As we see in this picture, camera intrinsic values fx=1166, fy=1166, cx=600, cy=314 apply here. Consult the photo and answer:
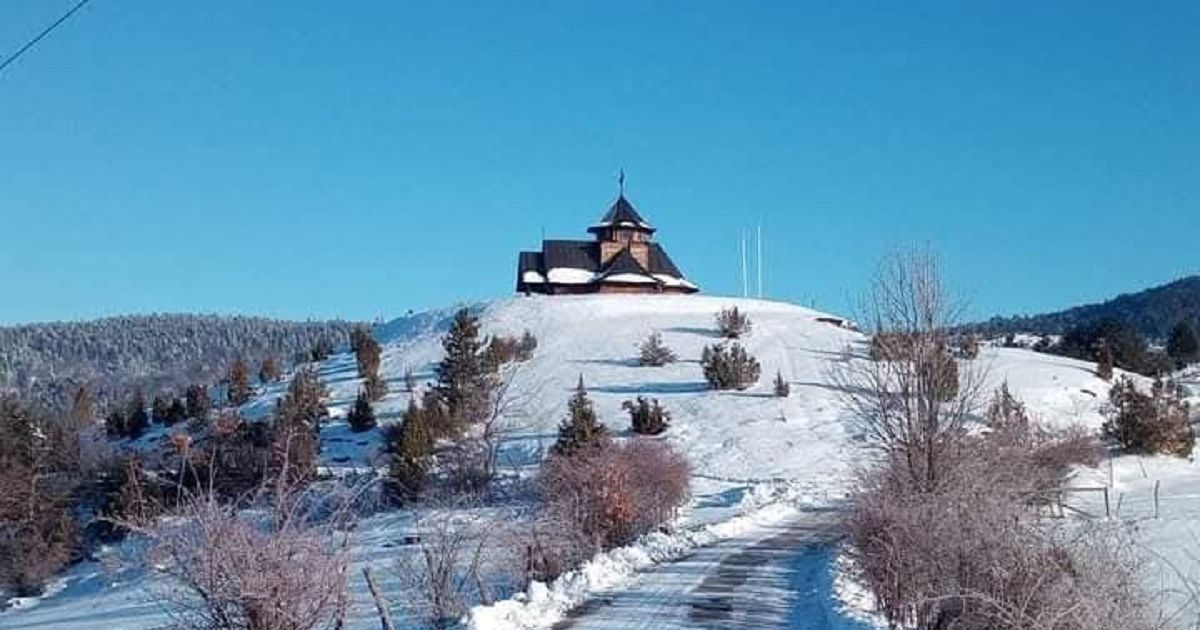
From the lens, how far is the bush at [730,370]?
179ft

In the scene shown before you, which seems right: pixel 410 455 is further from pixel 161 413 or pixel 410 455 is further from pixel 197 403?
pixel 161 413

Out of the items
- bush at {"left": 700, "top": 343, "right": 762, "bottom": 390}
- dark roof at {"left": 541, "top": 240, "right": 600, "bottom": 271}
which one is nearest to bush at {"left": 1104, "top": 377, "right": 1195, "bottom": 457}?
bush at {"left": 700, "top": 343, "right": 762, "bottom": 390}

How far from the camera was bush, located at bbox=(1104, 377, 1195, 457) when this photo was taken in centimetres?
4625

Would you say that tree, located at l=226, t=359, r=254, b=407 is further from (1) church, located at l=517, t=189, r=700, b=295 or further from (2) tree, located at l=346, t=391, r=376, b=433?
(1) church, located at l=517, t=189, r=700, b=295

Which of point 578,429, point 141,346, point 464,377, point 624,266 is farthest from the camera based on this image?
point 141,346

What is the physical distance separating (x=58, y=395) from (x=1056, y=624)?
120m

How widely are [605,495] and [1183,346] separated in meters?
75.8

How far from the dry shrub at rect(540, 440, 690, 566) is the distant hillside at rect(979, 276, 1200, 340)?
10243cm

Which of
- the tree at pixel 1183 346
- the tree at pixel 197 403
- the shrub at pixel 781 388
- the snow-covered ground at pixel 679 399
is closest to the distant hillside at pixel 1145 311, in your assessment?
the tree at pixel 1183 346

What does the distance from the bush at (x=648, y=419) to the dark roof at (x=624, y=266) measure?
28.7 metres

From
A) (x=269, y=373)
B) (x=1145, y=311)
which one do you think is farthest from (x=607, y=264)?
(x=1145, y=311)

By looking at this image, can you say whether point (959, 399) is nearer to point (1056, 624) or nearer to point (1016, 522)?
point (1016, 522)

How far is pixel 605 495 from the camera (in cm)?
2402

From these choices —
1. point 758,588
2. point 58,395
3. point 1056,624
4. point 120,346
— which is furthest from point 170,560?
point 120,346
